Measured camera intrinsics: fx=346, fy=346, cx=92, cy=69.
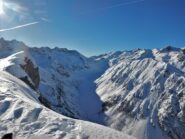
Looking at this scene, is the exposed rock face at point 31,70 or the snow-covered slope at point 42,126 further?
the exposed rock face at point 31,70

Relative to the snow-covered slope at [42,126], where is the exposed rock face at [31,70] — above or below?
above

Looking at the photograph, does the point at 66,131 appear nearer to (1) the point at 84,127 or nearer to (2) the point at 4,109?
(1) the point at 84,127

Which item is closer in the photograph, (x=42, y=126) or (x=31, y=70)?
(x=42, y=126)

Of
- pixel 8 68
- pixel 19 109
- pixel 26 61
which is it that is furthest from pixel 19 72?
pixel 19 109

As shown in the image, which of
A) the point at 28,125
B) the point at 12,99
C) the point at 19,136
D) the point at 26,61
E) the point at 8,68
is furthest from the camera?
the point at 26,61

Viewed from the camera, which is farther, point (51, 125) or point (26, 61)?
point (26, 61)

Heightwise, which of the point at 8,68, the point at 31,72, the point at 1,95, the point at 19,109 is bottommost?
the point at 19,109

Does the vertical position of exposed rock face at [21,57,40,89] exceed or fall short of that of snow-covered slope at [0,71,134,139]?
it exceeds it

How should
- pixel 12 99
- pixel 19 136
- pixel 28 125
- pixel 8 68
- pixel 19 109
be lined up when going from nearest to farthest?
pixel 19 136, pixel 28 125, pixel 19 109, pixel 12 99, pixel 8 68

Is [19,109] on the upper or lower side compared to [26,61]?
lower

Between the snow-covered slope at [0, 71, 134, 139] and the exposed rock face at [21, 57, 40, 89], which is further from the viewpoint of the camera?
the exposed rock face at [21, 57, 40, 89]

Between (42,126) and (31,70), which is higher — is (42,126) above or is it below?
below
